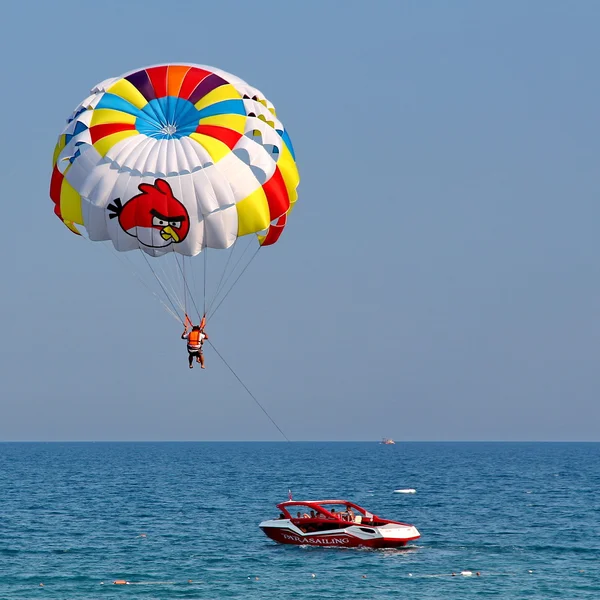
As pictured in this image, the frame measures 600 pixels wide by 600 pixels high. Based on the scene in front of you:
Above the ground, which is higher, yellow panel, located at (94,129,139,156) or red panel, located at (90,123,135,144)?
red panel, located at (90,123,135,144)

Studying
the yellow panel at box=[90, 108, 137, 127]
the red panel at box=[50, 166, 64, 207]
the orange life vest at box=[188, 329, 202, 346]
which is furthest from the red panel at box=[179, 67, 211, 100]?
the orange life vest at box=[188, 329, 202, 346]

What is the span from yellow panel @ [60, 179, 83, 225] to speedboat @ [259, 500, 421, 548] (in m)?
22.5

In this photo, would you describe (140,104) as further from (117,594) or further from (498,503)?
(498,503)

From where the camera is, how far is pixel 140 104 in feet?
138

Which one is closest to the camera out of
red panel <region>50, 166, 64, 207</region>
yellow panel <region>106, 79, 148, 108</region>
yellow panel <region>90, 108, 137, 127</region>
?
yellow panel <region>90, 108, 137, 127</region>

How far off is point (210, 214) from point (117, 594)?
57.8 feet

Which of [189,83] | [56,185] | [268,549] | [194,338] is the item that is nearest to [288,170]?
[189,83]

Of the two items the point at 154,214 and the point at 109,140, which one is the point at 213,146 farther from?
the point at 109,140

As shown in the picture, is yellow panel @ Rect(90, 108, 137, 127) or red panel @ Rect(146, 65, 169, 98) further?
red panel @ Rect(146, 65, 169, 98)

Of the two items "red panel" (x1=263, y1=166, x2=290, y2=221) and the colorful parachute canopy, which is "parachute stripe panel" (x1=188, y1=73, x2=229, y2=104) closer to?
the colorful parachute canopy

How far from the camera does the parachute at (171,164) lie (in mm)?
40438

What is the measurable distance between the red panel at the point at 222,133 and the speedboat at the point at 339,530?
76.3ft

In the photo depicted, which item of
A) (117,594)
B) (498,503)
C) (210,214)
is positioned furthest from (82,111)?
(498,503)

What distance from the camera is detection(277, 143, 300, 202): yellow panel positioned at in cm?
4303
